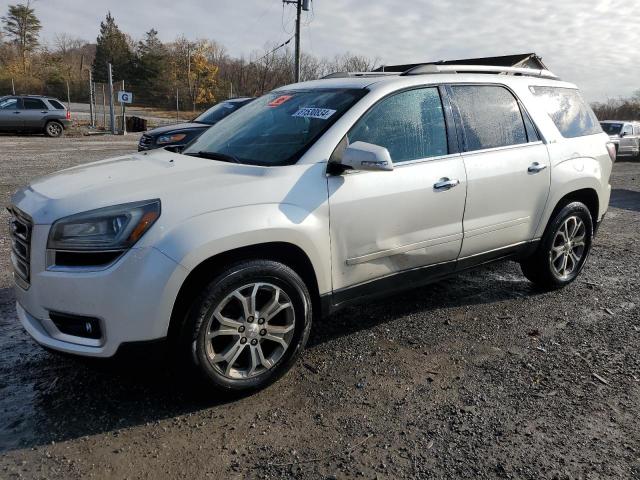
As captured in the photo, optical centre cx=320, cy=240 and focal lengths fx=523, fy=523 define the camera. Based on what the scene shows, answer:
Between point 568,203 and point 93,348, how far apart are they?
3.92m

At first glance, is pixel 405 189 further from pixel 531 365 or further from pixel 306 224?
pixel 531 365

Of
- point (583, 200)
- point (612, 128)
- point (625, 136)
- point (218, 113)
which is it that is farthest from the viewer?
point (612, 128)

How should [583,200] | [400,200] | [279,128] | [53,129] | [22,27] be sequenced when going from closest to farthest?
1. [400,200]
2. [279,128]
3. [583,200]
4. [53,129]
5. [22,27]

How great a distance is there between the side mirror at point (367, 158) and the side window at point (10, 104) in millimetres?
22356

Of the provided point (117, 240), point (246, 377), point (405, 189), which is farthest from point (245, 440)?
point (405, 189)

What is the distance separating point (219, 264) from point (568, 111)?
3.52 m

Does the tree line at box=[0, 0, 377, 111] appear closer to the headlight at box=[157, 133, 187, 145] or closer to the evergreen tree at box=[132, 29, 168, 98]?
the evergreen tree at box=[132, 29, 168, 98]

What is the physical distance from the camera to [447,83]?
3.77 m

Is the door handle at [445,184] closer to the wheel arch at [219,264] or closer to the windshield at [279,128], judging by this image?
the windshield at [279,128]

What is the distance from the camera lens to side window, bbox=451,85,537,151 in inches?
149

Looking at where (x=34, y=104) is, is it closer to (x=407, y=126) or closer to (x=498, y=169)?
(x=407, y=126)

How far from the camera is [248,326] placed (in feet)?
9.32

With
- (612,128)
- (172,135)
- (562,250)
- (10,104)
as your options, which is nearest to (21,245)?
(562,250)

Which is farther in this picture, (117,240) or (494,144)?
(494,144)
